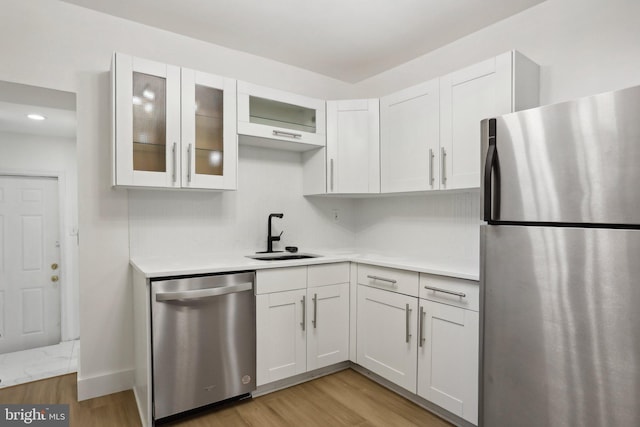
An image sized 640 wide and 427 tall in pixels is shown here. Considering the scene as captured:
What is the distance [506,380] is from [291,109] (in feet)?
7.57

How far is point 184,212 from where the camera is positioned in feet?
8.66

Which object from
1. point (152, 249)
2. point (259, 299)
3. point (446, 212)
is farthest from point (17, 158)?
point (446, 212)

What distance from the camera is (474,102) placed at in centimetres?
218

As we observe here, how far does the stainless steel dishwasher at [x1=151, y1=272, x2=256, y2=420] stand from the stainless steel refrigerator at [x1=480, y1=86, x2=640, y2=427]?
4.56 feet

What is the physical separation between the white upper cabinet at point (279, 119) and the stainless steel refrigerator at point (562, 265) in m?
1.62

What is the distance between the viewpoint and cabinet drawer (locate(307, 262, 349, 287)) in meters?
2.52

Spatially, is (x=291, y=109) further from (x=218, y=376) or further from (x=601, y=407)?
(x=601, y=407)

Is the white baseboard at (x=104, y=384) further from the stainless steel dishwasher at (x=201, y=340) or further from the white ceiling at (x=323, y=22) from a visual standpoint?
the white ceiling at (x=323, y=22)

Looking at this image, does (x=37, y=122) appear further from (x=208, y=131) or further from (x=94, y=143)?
(x=208, y=131)

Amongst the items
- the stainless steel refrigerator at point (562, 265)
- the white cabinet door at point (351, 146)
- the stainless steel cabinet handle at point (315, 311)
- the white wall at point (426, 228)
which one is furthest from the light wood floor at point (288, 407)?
the white cabinet door at point (351, 146)

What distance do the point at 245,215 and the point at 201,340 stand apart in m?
1.12

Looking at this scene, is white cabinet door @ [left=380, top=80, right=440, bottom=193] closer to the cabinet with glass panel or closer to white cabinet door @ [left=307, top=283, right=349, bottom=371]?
white cabinet door @ [left=307, top=283, right=349, bottom=371]

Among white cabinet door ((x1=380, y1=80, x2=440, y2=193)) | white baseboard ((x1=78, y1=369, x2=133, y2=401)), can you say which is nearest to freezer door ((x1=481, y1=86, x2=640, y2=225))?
white cabinet door ((x1=380, y1=80, x2=440, y2=193))

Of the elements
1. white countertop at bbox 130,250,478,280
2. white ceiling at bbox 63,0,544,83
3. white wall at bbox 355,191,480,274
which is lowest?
white countertop at bbox 130,250,478,280
